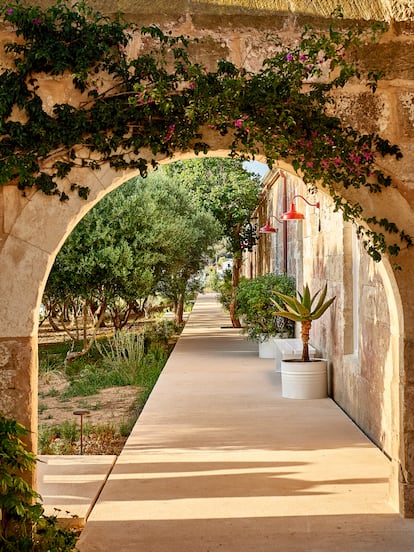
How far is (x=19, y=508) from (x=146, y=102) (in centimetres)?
234

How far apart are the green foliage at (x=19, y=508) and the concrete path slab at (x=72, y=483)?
10.0 inches

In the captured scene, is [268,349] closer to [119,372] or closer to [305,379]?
[119,372]

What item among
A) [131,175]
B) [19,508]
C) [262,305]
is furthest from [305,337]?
[19,508]

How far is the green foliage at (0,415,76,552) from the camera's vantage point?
3.76m

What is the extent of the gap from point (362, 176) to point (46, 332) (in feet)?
54.6

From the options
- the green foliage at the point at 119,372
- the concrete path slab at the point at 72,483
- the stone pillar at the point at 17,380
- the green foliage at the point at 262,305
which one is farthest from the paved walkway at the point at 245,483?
the green foliage at the point at 262,305

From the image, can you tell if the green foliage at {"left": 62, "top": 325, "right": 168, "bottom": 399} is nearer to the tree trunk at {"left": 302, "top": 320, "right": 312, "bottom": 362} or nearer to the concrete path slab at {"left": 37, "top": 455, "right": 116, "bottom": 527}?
the tree trunk at {"left": 302, "top": 320, "right": 312, "bottom": 362}

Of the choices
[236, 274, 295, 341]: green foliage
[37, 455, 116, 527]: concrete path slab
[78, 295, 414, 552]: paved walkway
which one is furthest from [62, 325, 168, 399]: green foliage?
[37, 455, 116, 527]: concrete path slab

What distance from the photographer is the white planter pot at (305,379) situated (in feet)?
28.4

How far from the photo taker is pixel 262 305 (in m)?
11.7

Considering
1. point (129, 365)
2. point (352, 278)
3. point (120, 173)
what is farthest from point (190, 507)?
point (129, 365)

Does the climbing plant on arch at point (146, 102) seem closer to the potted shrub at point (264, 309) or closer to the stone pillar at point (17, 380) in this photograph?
the stone pillar at point (17, 380)

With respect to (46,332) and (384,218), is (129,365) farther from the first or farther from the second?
(46,332)

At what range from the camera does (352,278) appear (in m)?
7.84
